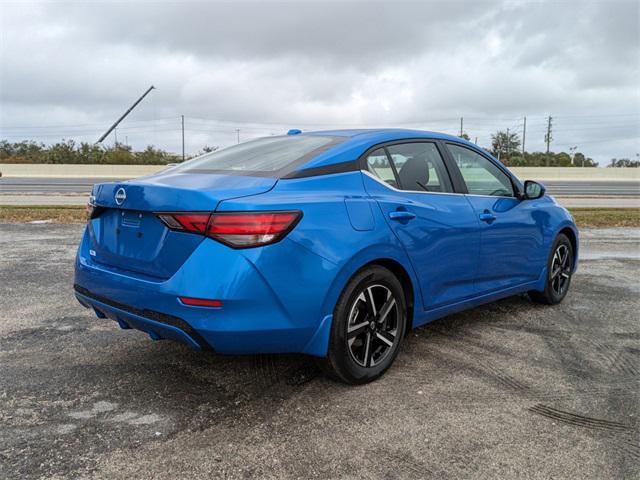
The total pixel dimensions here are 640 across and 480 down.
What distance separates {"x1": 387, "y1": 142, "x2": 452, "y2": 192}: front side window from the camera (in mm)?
3682

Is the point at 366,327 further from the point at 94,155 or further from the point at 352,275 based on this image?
the point at 94,155

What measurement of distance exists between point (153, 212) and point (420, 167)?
6.20 ft

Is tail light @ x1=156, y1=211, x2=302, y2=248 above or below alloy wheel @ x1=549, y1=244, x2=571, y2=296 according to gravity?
above

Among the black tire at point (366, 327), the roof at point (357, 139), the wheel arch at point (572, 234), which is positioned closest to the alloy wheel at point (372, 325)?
the black tire at point (366, 327)

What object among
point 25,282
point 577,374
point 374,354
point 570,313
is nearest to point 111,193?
point 374,354

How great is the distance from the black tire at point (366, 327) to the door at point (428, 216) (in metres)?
0.26

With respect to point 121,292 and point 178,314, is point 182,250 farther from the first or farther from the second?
point 121,292

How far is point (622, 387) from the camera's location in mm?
3381

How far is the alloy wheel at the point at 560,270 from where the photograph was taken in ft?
17.3

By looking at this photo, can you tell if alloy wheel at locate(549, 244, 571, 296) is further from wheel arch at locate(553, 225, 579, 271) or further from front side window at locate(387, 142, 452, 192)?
front side window at locate(387, 142, 452, 192)

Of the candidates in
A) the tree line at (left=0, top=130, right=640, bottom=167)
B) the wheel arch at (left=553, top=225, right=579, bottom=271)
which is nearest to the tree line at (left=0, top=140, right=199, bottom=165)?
the tree line at (left=0, top=130, right=640, bottom=167)

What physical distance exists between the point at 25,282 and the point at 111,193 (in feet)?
11.9

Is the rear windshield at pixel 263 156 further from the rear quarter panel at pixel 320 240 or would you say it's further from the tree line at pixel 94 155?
the tree line at pixel 94 155

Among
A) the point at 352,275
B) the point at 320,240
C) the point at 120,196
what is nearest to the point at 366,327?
the point at 352,275
